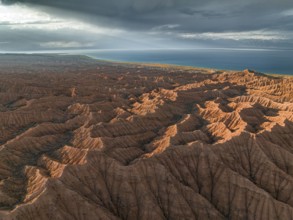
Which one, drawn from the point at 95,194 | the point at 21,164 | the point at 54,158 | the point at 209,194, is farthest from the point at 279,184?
the point at 21,164

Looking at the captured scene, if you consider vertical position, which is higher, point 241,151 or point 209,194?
point 241,151

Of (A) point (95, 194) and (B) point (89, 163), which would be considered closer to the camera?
(A) point (95, 194)

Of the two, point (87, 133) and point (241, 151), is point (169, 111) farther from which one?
point (241, 151)

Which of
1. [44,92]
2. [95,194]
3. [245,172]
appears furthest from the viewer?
[44,92]

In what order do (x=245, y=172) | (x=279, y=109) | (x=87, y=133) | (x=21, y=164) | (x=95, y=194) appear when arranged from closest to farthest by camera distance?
1. (x=95, y=194)
2. (x=245, y=172)
3. (x=21, y=164)
4. (x=87, y=133)
5. (x=279, y=109)

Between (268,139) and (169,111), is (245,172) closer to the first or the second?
(268,139)

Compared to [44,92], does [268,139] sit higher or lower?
higher

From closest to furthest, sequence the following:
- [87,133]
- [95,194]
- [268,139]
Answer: [95,194], [268,139], [87,133]

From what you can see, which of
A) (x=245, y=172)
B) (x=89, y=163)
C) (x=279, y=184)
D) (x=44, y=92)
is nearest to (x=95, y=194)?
(x=89, y=163)

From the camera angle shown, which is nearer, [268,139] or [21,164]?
[21,164]
